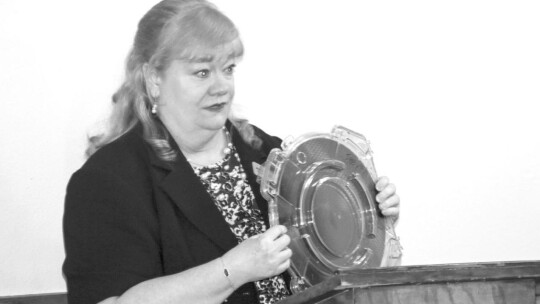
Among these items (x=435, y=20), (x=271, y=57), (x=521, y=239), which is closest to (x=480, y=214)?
(x=521, y=239)

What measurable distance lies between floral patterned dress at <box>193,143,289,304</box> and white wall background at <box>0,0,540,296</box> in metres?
0.27

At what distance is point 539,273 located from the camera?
5.05 ft

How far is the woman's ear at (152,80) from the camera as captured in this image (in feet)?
6.81

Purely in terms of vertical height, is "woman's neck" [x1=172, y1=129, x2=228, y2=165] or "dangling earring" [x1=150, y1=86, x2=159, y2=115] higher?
"dangling earring" [x1=150, y1=86, x2=159, y2=115]

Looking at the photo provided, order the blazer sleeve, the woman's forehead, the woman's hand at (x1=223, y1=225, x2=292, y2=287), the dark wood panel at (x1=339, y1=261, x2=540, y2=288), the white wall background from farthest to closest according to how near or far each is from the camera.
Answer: the white wall background
the woman's forehead
the blazer sleeve
the woman's hand at (x1=223, y1=225, x2=292, y2=287)
the dark wood panel at (x1=339, y1=261, x2=540, y2=288)

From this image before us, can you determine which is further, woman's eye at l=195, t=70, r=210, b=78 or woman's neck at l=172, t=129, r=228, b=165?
woman's neck at l=172, t=129, r=228, b=165

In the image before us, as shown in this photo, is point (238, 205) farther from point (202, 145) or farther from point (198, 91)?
point (198, 91)

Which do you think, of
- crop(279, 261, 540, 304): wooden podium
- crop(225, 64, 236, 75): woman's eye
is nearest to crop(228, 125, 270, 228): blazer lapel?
crop(225, 64, 236, 75): woman's eye

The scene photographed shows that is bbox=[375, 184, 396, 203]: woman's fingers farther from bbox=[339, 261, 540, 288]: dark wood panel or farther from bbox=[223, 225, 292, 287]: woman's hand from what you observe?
bbox=[339, 261, 540, 288]: dark wood panel

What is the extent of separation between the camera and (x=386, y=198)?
2068 mm

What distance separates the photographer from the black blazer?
74.4 inches

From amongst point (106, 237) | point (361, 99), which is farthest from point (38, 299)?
point (361, 99)

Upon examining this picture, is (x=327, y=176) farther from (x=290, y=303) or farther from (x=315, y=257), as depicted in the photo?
(x=290, y=303)

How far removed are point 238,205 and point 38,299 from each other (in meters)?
0.51
